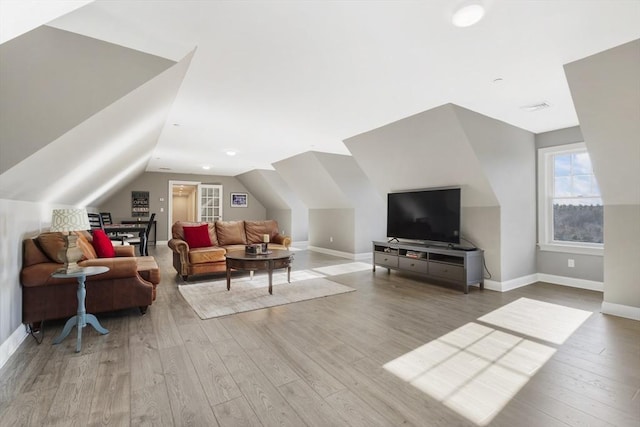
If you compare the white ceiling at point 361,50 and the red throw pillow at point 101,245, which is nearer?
the white ceiling at point 361,50

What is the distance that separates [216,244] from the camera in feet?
18.3

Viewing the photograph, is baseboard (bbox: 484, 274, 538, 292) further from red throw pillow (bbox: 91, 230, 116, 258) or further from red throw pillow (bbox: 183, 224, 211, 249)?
red throw pillow (bbox: 91, 230, 116, 258)

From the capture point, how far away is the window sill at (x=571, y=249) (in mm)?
4285

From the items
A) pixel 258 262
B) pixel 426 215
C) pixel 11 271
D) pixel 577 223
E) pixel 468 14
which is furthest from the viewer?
pixel 426 215

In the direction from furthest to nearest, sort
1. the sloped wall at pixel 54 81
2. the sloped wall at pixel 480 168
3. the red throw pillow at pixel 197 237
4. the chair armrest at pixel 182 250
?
the red throw pillow at pixel 197 237 < the chair armrest at pixel 182 250 < the sloped wall at pixel 480 168 < the sloped wall at pixel 54 81

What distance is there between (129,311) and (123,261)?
0.68 meters

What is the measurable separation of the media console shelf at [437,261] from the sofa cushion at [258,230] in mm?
2198

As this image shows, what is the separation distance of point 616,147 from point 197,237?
18.6ft

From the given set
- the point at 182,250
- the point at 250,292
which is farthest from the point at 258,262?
the point at 182,250

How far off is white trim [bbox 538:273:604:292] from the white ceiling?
2.30 m

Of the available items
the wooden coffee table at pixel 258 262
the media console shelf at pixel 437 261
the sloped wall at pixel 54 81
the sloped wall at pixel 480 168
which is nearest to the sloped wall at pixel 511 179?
the sloped wall at pixel 480 168

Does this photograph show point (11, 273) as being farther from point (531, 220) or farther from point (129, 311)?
point (531, 220)

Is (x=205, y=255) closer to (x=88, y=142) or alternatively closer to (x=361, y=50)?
(x=88, y=142)

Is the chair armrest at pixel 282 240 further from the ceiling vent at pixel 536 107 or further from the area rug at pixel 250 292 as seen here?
the ceiling vent at pixel 536 107
